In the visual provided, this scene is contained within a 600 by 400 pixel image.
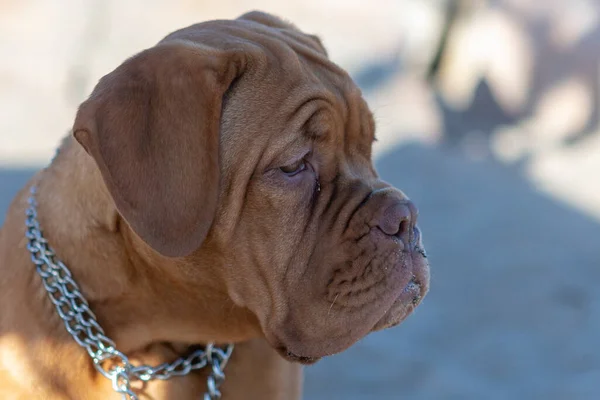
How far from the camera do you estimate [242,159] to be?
239cm

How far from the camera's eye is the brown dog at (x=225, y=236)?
2275 mm

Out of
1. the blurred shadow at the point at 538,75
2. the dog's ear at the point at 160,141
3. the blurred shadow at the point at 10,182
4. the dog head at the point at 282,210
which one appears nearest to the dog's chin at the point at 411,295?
the dog head at the point at 282,210

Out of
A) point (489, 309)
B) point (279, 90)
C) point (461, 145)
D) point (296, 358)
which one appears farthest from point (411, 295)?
point (461, 145)

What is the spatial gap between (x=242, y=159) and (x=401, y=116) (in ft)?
19.1

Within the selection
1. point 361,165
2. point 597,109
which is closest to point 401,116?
point 597,109

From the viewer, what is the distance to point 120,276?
98.3 inches

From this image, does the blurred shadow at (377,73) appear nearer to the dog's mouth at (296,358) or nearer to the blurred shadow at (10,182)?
the blurred shadow at (10,182)

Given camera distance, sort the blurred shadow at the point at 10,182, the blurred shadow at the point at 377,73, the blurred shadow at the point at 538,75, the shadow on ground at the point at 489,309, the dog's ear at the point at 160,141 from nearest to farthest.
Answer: the dog's ear at the point at 160,141
the shadow on ground at the point at 489,309
the blurred shadow at the point at 10,182
the blurred shadow at the point at 538,75
the blurred shadow at the point at 377,73

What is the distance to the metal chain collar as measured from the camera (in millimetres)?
2508

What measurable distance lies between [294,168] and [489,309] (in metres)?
3.21

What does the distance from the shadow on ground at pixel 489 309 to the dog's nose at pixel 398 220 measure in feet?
7.45

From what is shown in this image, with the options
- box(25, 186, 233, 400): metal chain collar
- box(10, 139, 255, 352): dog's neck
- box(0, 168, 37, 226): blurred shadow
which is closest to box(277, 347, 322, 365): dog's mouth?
box(10, 139, 255, 352): dog's neck

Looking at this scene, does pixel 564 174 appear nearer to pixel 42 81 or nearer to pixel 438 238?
pixel 438 238

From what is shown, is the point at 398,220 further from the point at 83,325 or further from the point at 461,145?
the point at 461,145
